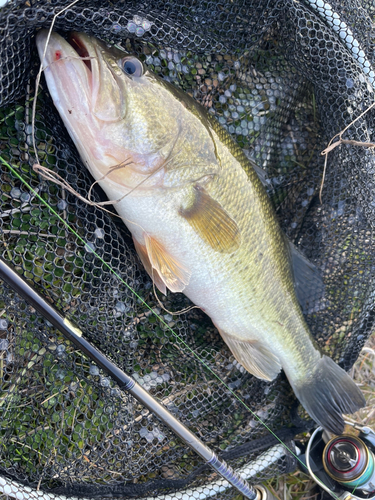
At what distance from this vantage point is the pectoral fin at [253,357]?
2.12m

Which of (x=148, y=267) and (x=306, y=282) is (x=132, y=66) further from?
(x=306, y=282)

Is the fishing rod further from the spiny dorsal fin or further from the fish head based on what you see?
the fish head

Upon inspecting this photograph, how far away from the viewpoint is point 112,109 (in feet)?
4.92

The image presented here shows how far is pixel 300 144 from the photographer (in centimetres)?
231

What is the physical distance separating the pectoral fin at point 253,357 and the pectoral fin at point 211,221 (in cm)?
53

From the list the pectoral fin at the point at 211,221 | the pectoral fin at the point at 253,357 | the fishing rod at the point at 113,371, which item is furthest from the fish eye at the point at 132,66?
the pectoral fin at the point at 253,357

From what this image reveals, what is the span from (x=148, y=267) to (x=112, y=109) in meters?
0.73

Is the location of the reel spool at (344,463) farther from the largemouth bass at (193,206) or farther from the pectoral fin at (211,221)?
the pectoral fin at (211,221)

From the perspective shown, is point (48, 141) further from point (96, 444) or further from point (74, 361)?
point (96, 444)

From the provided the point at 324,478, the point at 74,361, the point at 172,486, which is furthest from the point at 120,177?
the point at 324,478

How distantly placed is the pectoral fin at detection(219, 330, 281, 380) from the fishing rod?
0.45 m

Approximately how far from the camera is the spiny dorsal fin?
6.19 ft

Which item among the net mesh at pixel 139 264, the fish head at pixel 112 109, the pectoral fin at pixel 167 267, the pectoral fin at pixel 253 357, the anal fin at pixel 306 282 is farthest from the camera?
the anal fin at pixel 306 282

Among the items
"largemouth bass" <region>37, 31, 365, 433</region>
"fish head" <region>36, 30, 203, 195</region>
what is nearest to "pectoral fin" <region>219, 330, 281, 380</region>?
"largemouth bass" <region>37, 31, 365, 433</region>
